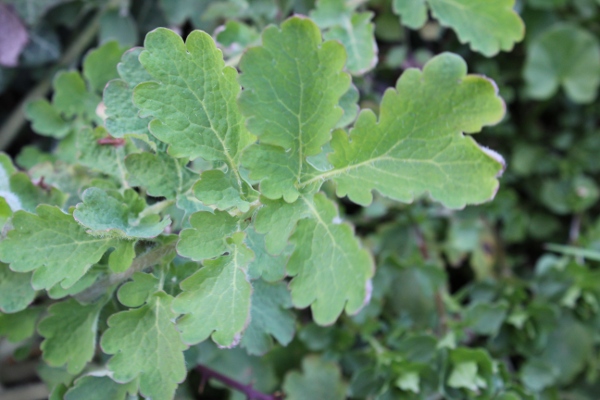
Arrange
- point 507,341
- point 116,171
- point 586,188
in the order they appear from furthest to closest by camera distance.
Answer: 1. point 586,188
2. point 507,341
3. point 116,171

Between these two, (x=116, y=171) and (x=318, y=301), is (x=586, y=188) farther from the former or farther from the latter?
(x=116, y=171)

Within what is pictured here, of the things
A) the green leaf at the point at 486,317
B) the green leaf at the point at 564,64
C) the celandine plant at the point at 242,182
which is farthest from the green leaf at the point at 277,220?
the green leaf at the point at 564,64

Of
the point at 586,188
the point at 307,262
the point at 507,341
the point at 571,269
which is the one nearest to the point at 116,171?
the point at 307,262

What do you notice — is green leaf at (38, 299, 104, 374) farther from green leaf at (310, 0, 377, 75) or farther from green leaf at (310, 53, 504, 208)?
green leaf at (310, 0, 377, 75)

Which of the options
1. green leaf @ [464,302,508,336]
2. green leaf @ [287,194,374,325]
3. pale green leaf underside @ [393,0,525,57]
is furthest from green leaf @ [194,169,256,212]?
green leaf @ [464,302,508,336]

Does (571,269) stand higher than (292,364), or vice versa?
(292,364)

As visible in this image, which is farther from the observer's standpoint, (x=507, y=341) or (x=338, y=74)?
(x=507, y=341)

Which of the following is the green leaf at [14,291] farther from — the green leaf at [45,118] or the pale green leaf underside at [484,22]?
the pale green leaf underside at [484,22]

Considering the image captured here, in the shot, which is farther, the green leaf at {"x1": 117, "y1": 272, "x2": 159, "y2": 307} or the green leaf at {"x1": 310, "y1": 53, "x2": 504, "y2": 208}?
the green leaf at {"x1": 117, "y1": 272, "x2": 159, "y2": 307}
